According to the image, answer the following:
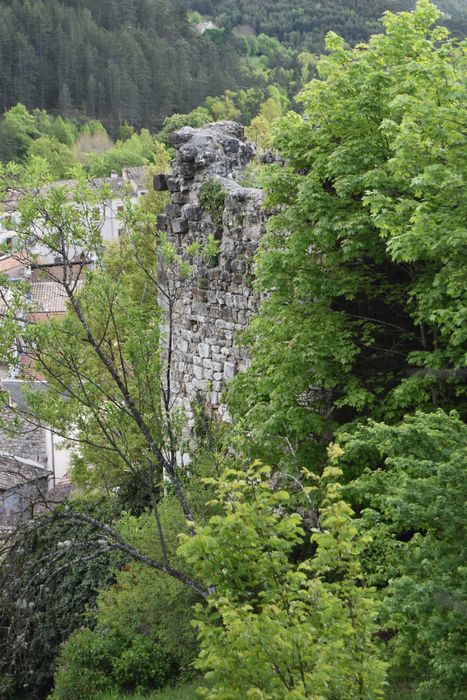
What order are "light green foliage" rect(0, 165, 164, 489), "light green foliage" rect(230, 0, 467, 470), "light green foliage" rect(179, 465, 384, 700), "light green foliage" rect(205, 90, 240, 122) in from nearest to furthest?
1. "light green foliage" rect(179, 465, 384, 700)
2. "light green foliage" rect(230, 0, 467, 470)
3. "light green foliage" rect(0, 165, 164, 489)
4. "light green foliage" rect(205, 90, 240, 122)

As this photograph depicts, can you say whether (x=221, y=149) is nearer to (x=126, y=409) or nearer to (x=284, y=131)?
(x=284, y=131)

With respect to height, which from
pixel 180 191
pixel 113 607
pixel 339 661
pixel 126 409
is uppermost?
pixel 180 191

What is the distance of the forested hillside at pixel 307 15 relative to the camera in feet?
396

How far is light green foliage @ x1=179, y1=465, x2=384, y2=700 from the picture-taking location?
5.34 metres

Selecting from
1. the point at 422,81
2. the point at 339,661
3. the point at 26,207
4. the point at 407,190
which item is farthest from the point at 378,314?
the point at 339,661

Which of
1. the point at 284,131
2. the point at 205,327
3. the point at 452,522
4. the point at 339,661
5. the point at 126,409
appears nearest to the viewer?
the point at 339,661

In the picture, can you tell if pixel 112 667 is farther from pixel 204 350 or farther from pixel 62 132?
pixel 62 132

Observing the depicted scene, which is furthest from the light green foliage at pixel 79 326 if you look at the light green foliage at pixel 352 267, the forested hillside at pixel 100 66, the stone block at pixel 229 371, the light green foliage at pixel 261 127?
the forested hillside at pixel 100 66

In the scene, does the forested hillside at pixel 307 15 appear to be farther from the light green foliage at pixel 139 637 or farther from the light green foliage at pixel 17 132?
the light green foliage at pixel 139 637

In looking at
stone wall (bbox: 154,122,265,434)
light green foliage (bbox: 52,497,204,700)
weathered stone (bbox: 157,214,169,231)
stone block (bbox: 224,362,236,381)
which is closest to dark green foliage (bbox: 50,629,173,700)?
light green foliage (bbox: 52,497,204,700)

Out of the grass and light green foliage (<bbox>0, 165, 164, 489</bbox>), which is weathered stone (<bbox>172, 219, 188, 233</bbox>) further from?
the grass

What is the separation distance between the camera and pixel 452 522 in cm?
680

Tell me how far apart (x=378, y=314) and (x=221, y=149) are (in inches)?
187

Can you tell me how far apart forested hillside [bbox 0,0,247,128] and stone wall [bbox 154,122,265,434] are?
92.4 meters
